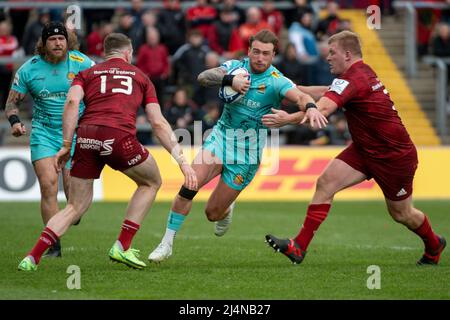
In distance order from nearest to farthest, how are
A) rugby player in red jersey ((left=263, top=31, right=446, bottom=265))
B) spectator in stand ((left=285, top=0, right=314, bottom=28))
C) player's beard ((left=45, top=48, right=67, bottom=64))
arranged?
rugby player in red jersey ((left=263, top=31, right=446, bottom=265)) → player's beard ((left=45, top=48, right=67, bottom=64)) → spectator in stand ((left=285, top=0, right=314, bottom=28))

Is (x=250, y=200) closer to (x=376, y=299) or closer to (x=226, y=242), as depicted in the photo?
(x=226, y=242)

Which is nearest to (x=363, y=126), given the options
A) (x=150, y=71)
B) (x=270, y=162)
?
(x=270, y=162)

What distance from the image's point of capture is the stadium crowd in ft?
76.2

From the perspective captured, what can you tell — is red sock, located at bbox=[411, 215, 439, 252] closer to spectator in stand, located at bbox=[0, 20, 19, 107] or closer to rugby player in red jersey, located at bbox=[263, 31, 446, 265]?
rugby player in red jersey, located at bbox=[263, 31, 446, 265]

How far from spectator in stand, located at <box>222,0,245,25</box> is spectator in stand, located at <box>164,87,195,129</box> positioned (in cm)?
294

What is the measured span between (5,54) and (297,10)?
24.8 feet

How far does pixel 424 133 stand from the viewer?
25750mm

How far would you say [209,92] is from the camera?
76.4 feet

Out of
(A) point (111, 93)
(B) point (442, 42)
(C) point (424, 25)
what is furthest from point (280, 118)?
(C) point (424, 25)

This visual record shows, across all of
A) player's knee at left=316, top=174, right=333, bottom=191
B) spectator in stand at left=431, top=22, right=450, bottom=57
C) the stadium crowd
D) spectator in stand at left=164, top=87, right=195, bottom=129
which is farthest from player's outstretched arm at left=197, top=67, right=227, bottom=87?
spectator in stand at left=431, top=22, right=450, bottom=57

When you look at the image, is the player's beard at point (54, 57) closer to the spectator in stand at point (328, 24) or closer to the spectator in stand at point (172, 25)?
the spectator in stand at point (172, 25)

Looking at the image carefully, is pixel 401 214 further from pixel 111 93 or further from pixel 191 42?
pixel 191 42

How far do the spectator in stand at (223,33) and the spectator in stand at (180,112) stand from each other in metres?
2.24

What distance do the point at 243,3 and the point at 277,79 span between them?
15.4 metres
